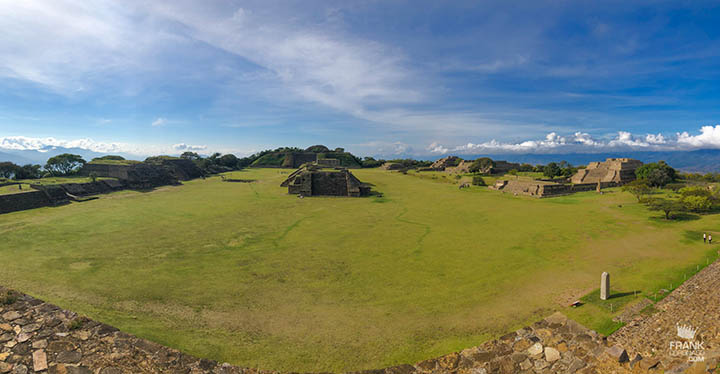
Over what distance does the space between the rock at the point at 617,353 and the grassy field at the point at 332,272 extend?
1729mm

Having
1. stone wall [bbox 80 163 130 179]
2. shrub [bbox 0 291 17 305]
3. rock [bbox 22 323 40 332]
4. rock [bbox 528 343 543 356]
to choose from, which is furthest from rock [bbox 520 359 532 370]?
stone wall [bbox 80 163 130 179]

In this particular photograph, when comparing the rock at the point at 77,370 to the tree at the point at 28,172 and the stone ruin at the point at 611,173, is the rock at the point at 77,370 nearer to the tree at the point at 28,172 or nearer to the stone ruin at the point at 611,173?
Result: the tree at the point at 28,172

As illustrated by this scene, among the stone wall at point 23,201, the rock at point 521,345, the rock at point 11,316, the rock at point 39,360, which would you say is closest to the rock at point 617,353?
the rock at point 521,345

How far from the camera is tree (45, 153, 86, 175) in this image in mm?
38625

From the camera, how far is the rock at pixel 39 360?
6.32m

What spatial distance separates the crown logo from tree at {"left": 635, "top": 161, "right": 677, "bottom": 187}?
3679 centimetres

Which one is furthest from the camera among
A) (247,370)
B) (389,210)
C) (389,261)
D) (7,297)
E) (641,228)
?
(389,210)

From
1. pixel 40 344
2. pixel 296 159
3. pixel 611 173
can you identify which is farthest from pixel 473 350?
pixel 296 159

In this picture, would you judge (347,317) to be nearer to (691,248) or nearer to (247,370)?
(247,370)

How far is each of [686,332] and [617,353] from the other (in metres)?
2.47

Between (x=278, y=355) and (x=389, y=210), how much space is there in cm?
1801

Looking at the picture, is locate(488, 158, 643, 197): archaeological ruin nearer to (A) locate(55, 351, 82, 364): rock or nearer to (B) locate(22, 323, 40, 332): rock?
(A) locate(55, 351, 82, 364): rock

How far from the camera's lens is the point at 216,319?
27.5 ft

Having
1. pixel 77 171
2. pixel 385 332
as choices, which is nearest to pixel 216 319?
pixel 385 332
